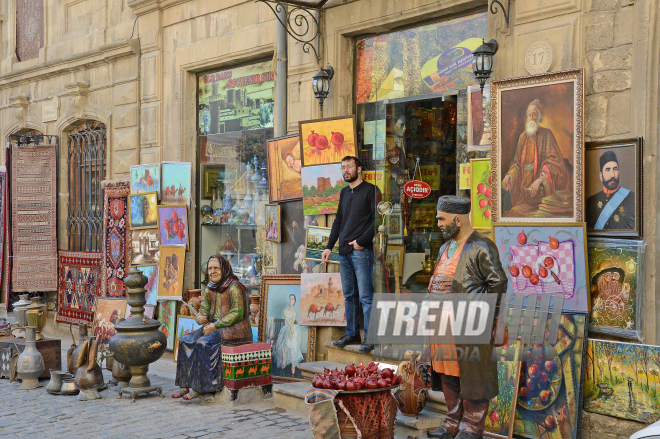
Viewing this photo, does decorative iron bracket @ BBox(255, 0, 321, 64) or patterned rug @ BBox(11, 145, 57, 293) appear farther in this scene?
patterned rug @ BBox(11, 145, 57, 293)

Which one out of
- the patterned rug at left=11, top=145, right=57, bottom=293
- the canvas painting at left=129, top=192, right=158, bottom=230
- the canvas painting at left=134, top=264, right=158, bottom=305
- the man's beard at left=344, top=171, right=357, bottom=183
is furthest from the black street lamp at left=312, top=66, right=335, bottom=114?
the patterned rug at left=11, top=145, right=57, bottom=293

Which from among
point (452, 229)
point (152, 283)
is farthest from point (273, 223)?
point (452, 229)

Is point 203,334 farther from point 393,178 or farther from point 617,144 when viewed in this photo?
point 617,144

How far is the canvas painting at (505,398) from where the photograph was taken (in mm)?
5926

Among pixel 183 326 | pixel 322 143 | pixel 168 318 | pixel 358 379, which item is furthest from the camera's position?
pixel 168 318

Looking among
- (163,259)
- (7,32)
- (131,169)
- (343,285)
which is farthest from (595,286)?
(7,32)

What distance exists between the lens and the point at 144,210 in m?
10.8

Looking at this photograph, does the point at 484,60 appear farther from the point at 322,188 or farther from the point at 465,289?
the point at 322,188

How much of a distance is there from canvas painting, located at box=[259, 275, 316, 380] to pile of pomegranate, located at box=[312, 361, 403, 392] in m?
2.73

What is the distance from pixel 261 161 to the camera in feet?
31.9

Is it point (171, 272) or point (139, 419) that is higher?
point (171, 272)

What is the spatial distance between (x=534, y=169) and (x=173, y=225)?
5844 mm

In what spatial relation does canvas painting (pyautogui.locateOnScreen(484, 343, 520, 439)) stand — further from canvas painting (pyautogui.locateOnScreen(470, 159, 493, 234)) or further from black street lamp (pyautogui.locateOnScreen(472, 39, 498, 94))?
black street lamp (pyautogui.locateOnScreen(472, 39, 498, 94))

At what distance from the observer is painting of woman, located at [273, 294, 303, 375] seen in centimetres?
840
